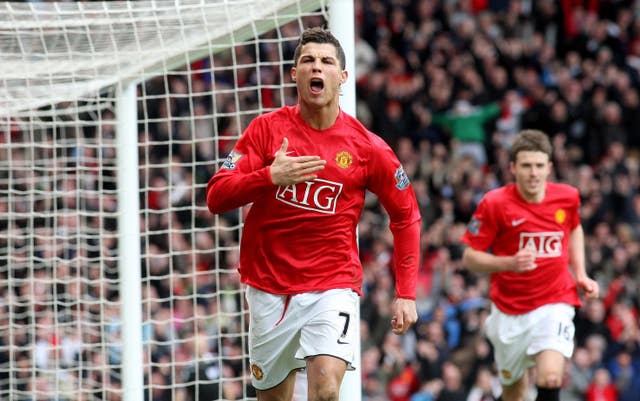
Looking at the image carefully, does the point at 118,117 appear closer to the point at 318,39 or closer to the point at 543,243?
the point at 318,39

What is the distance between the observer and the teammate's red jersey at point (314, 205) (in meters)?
6.16

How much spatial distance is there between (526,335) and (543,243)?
0.64 metres

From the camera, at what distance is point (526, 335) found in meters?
8.60

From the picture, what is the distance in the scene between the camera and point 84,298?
385 inches

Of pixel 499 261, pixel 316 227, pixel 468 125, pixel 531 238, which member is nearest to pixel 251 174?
pixel 316 227

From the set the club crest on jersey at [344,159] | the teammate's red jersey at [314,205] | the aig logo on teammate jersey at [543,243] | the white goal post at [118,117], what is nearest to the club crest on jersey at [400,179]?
the teammate's red jersey at [314,205]

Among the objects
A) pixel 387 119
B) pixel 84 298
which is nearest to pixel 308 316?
pixel 84 298

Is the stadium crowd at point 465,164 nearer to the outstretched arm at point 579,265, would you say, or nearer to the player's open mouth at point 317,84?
the outstretched arm at point 579,265

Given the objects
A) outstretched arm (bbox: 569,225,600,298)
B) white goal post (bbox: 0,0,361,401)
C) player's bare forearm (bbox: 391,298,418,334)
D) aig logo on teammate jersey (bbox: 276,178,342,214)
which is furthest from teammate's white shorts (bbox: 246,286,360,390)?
outstretched arm (bbox: 569,225,600,298)

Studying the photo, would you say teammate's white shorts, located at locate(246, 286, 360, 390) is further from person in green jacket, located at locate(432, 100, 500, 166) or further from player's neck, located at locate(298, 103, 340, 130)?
person in green jacket, located at locate(432, 100, 500, 166)

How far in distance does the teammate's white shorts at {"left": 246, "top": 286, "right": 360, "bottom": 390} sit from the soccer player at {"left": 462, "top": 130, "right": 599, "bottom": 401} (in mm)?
2377

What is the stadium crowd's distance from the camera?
13177mm

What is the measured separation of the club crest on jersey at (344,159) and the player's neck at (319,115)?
17 cm

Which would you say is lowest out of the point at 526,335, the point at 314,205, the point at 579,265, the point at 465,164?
the point at 526,335
